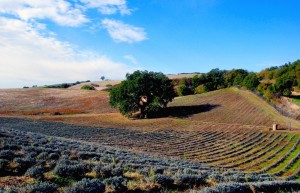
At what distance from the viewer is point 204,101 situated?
94875 millimetres

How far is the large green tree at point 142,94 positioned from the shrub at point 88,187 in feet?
228

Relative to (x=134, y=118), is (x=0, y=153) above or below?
above

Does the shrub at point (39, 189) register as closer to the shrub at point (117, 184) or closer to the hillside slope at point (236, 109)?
the shrub at point (117, 184)

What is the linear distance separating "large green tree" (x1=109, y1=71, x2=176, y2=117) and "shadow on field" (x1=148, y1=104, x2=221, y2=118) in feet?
7.28

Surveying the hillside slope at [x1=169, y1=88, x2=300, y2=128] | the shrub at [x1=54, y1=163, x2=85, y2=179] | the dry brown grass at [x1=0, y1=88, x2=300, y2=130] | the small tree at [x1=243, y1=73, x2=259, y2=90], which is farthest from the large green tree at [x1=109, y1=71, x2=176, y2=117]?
the shrub at [x1=54, y1=163, x2=85, y2=179]

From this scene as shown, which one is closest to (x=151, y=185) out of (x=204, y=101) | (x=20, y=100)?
(x=204, y=101)

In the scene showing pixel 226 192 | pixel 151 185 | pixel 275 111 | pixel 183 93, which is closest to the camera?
pixel 226 192

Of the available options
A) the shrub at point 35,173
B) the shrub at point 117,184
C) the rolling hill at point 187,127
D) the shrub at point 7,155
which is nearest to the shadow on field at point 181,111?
the rolling hill at point 187,127

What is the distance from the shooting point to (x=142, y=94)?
8356cm

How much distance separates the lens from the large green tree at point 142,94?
8181 centimetres

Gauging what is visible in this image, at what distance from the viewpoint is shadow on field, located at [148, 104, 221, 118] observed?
82.1 metres

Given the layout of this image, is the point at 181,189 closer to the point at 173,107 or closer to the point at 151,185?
the point at 151,185

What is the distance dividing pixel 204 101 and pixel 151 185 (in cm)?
8392

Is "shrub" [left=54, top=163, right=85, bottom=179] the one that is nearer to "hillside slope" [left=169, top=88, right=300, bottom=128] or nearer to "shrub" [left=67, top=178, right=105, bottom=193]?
"shrub" [left=67, top=178, right=105, bottom=193]
